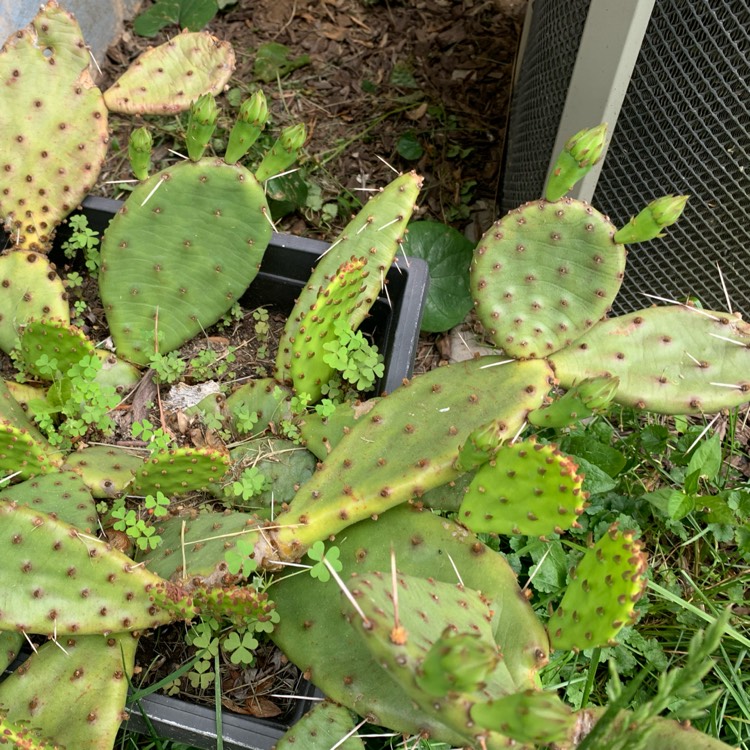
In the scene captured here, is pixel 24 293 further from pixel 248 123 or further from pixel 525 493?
pixel 525 493

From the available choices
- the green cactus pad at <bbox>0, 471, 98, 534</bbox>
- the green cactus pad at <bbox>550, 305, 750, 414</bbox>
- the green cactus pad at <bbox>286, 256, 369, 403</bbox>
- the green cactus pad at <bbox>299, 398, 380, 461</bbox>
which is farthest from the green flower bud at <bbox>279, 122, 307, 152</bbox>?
the green cactus pad at <bbox>0, 471, 98, 534</bbox>

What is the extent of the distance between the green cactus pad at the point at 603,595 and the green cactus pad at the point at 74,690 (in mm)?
659

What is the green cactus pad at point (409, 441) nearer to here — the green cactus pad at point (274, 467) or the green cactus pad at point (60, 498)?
the green cactus pad at point (274, 467)

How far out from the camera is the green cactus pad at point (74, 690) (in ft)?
3.75

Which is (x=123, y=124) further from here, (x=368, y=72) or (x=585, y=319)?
(x=585, y=319)

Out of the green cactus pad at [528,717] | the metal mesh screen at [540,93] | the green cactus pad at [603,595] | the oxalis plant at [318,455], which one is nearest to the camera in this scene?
the green cactus pad at [528,717]

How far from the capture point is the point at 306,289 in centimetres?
149

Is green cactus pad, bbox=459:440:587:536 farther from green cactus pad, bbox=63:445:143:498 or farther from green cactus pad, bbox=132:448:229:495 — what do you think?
green cactus pad, bbox=63:445:143:498

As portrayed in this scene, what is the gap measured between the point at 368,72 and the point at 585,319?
4.86 ft

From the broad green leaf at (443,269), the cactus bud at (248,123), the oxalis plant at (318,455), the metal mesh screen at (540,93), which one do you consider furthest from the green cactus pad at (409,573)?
the metal mesh screen at (540,93)

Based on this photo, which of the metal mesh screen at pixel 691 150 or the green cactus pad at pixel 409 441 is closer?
the green cactus pad at pixel 409 441

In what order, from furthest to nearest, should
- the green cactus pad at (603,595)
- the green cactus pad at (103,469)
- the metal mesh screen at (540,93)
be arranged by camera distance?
the metal mesh screen at (540,93)
the green cactus pad at (103,469)
the green cactus pad at (603,595)

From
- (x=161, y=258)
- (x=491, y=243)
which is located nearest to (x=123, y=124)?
(x=161, y=258)

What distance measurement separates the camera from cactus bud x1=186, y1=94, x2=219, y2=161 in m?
1.28
